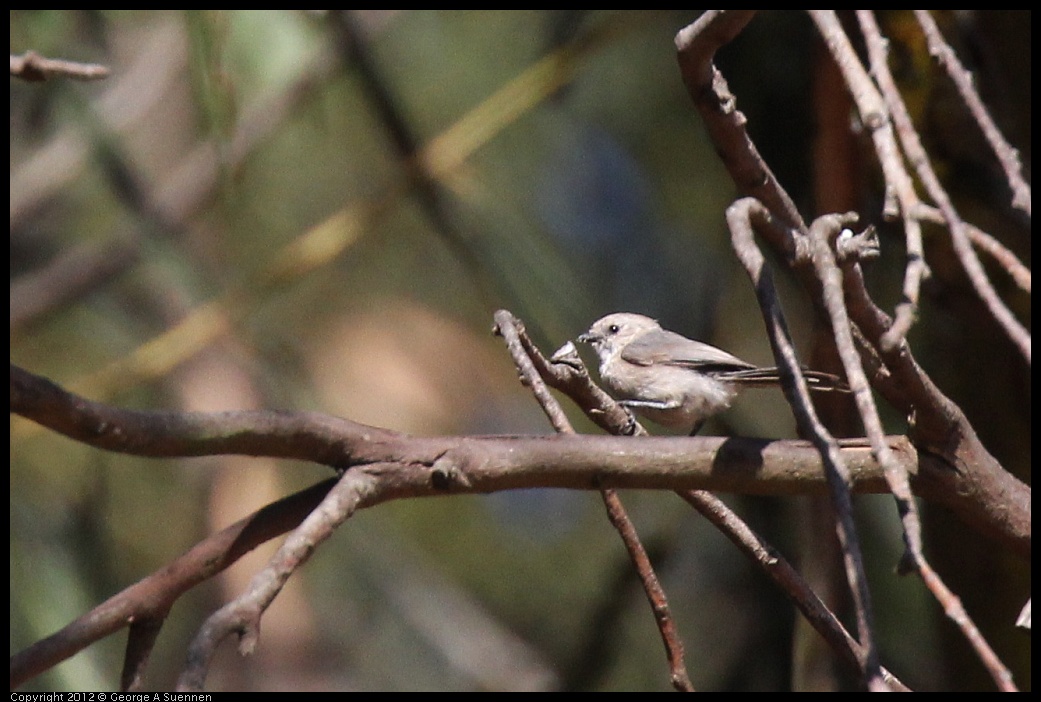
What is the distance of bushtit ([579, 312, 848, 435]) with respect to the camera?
9.68 feet

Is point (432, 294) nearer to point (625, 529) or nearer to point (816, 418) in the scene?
point (625, 529)

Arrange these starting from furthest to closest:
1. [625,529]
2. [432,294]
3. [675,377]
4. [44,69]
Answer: [432,294], [675,377], [625,529], [44,69]

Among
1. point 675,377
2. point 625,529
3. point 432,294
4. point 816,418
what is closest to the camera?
point 816,418

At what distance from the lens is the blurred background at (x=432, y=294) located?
3467mm

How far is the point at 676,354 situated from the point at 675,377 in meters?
0.09

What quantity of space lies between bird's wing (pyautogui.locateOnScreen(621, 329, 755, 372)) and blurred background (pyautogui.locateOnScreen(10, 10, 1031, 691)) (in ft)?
1.65

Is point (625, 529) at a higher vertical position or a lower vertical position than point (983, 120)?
lower

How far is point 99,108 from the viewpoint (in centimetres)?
560

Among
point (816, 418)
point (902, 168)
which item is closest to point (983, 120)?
point (902, 168)

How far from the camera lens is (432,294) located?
719cm

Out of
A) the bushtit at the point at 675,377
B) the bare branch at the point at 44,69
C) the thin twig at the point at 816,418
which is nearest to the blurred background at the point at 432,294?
the bushtit at the point at 675,377

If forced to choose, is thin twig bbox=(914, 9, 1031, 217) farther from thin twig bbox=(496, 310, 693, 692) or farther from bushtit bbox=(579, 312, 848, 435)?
bushtit bbox=(579, 312, 848, 435)

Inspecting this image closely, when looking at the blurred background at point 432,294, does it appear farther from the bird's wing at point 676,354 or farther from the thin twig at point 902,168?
the thin twig at point 902,168

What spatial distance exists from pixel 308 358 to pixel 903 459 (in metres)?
4.33
